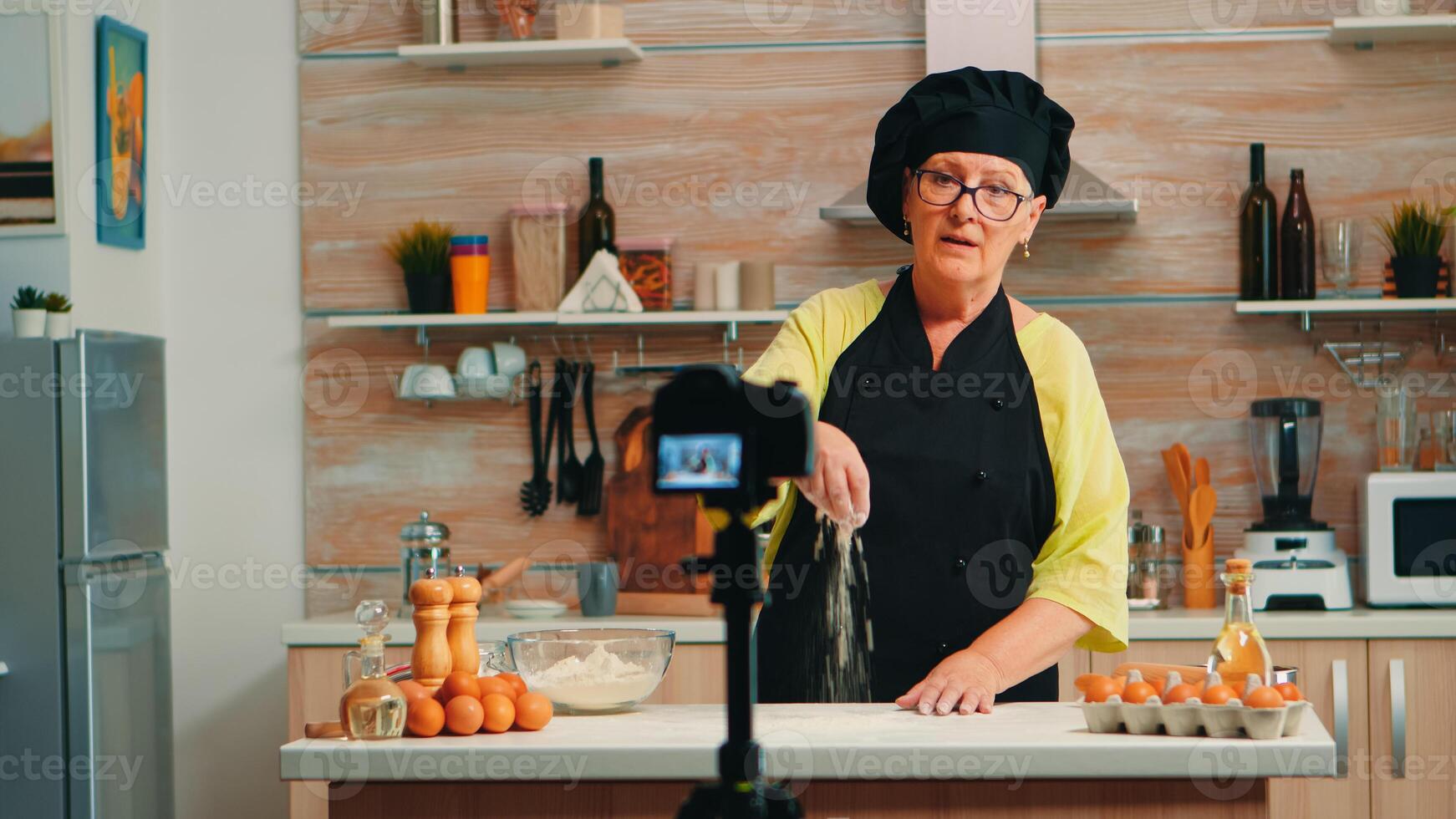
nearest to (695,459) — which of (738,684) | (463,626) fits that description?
(738,684)

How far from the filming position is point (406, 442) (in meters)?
3.77

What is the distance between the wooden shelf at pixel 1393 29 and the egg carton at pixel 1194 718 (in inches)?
93.8

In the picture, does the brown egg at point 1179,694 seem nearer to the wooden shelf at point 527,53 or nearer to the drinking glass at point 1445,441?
the drinking glass at point 1445,441

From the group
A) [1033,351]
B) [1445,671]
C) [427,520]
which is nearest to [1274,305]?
[1445,671]

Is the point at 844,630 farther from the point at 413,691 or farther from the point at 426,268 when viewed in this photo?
the point at 426,268

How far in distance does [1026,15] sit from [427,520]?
6.11ft

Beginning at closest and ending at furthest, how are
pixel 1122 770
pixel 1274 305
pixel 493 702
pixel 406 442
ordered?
pixel 1122 770
pixel 493 702
pixel 1274 305
pixel 406 442

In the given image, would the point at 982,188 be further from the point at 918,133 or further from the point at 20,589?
the point at 20,589

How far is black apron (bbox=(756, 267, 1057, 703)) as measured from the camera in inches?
75.2

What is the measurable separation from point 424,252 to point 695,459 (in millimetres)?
2825

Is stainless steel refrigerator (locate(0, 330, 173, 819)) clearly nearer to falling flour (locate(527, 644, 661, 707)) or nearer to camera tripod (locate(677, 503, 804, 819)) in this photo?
falling flour (locate(527, 644, 661, 707))

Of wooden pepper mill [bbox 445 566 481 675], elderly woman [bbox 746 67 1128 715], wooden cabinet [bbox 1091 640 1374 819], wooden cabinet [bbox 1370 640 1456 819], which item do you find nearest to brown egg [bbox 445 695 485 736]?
wooden pepper mill [bbox 445 566 481 675]

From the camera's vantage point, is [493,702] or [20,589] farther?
[20,589]

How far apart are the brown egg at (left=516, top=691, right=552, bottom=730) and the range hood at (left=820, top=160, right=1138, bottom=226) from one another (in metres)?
1.95
